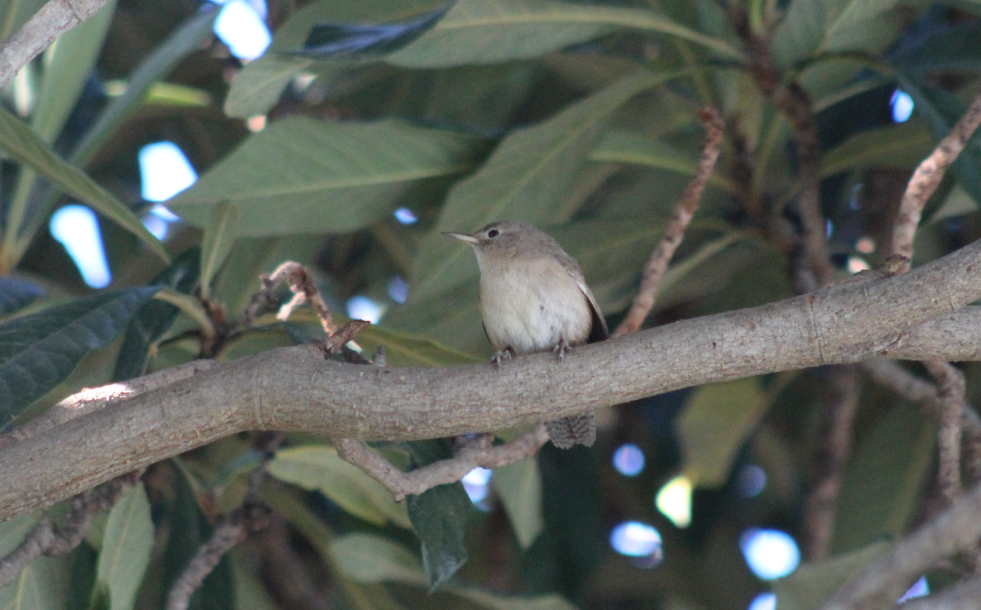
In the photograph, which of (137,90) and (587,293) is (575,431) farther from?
(137,90)

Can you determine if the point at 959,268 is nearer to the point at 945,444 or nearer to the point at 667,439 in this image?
the point at 945,444

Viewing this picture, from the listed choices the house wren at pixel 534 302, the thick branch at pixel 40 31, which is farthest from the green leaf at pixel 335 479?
the thick branch at pixel 40 31

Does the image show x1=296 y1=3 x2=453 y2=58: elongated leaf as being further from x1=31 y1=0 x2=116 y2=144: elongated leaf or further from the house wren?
x1=31 y1=0 x2=116 y2=144: elongated leaf

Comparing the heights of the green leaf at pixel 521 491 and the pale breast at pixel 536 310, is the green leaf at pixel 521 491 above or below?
below

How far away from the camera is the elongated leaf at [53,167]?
2.67m

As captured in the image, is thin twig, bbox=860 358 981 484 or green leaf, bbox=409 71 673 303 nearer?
thin twig, bbox=860 358 981 484

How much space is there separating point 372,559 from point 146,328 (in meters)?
1.31

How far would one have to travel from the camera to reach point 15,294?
2.94 metres

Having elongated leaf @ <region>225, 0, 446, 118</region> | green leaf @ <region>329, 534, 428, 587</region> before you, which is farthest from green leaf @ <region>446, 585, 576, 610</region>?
elongated leaf @ <region>225, 0, 446, 118</region>

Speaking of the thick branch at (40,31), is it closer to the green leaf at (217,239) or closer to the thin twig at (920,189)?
the green leaf at (217,239)

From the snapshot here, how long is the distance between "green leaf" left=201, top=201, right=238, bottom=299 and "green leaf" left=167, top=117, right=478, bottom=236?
0.36 m

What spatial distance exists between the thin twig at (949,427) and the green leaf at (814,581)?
1.13ft

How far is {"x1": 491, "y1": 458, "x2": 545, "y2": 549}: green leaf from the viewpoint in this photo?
11.0ft

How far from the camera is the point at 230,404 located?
6.91ft
